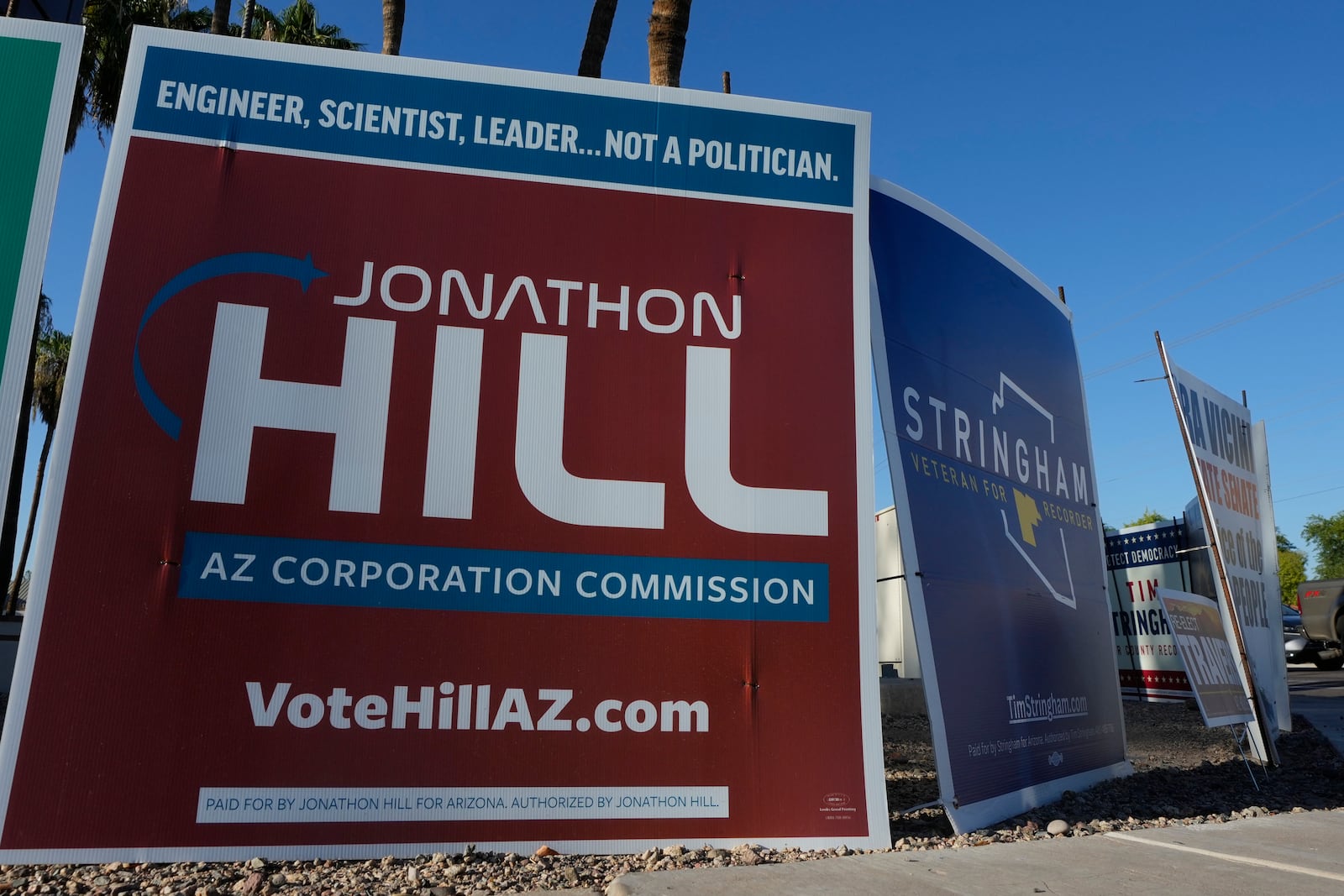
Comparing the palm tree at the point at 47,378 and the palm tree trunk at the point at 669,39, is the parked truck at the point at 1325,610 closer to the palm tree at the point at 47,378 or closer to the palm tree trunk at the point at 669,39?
the palm tree trunk at the point at 669,39

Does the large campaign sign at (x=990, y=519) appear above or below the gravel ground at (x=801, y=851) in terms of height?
above

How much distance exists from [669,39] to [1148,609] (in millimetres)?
8081

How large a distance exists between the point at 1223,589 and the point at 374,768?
6174mm

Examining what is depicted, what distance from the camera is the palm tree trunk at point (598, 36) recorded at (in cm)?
929

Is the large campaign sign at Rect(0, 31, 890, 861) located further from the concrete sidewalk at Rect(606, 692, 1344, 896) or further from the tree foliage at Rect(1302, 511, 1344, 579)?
the tree foliage at Rect(1302, 511, 1344, 579)

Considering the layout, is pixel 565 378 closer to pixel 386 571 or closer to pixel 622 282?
pixel 622 282

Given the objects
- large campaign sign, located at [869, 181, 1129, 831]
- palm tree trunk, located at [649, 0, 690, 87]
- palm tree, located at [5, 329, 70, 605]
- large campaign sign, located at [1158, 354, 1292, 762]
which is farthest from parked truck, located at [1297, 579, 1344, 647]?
palm tree, located at [5, 329, 70, 605]

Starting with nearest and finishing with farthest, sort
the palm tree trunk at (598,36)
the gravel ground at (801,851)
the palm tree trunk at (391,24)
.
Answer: the gravel ground at (801,851) → the palm tree trunk at (598,36) → the palm tree trunk at (391,24)

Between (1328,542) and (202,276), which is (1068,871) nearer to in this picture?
(202,276)

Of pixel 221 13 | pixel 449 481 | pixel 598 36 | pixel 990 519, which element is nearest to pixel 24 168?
pixel 449 481

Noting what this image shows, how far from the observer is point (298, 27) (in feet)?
64.8

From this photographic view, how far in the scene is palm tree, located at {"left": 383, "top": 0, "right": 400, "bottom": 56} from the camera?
11938mm

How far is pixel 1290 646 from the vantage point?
23.0m

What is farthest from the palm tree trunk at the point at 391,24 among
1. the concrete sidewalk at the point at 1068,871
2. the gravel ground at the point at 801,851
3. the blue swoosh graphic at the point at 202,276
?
the concrete sidewalk at the point at 1068,871
